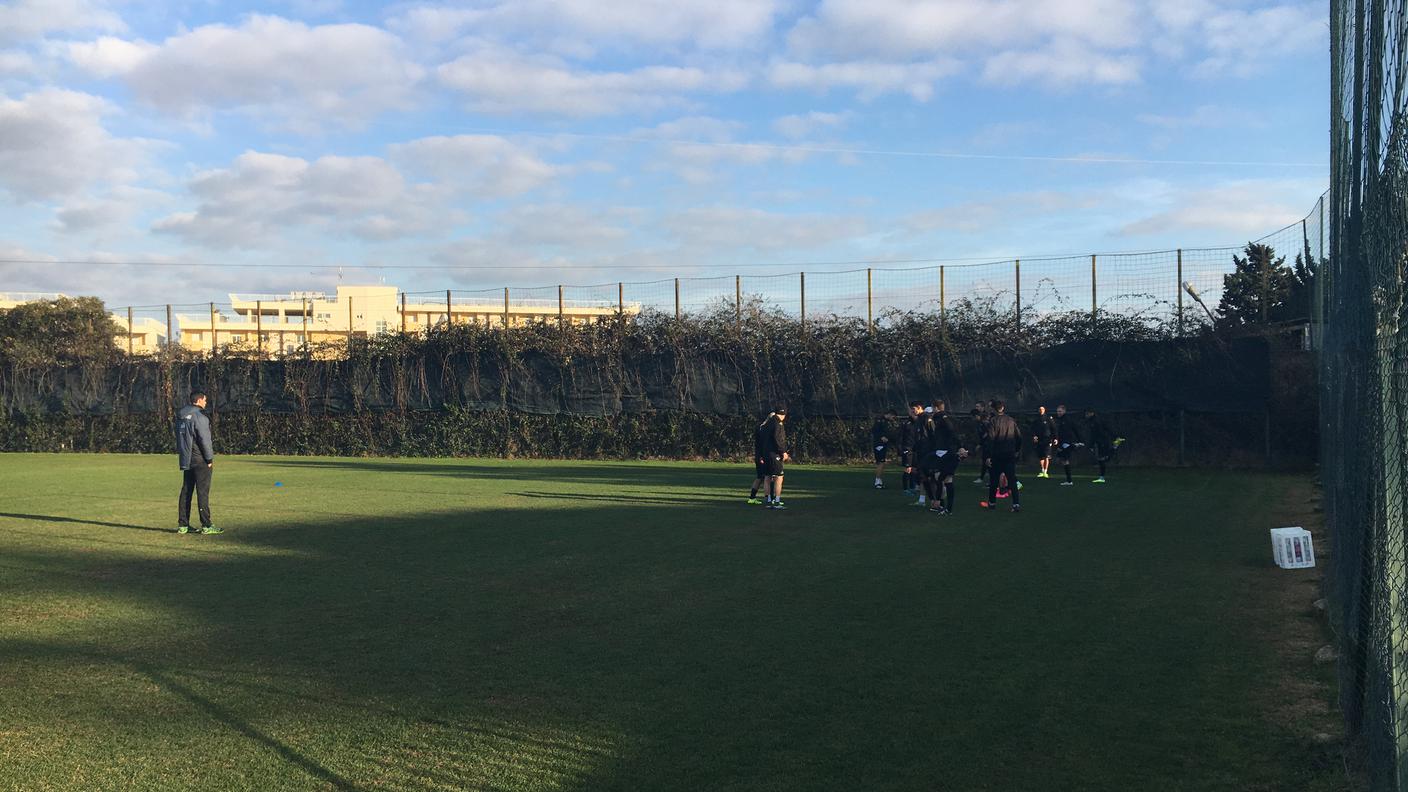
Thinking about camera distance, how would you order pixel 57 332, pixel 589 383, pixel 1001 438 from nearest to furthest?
1. pixel 1001 438
2. pixel 589 383
3. pixel 57 332

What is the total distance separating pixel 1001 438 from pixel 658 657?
10.1 meters

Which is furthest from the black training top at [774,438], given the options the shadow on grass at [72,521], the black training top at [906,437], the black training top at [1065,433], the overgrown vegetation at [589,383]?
the overgrown vegetation at [589,383]

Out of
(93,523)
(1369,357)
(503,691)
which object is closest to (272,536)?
(93,523)

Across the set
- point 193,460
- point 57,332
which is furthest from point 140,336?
point 193,460

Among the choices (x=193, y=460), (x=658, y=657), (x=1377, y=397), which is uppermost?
(x=1377, y=397)

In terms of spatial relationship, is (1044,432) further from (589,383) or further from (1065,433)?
(589,383)

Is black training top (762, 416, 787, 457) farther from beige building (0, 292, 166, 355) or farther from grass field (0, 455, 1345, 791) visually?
beige building (0, 292, 166, 355)

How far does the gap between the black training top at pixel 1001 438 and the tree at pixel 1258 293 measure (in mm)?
11350

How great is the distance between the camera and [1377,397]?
438cm

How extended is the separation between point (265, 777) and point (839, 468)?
71.4 ft

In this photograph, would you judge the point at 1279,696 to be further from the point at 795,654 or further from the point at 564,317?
the point at 564,317

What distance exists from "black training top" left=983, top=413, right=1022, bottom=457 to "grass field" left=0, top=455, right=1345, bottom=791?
182cm

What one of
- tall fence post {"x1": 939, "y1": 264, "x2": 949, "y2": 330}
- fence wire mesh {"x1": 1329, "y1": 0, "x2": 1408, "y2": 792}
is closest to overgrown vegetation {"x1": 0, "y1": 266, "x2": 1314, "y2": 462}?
tall fence post {"x1": 939, "y1": 264, "x2": 949, "y2": 330}

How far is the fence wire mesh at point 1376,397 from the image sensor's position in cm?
385
